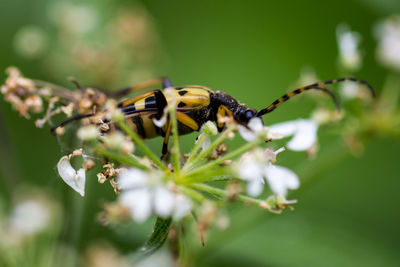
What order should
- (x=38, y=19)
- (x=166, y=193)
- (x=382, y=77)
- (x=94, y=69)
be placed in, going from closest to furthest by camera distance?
(x=166, y=193) → (x=94, y=69) → (x=38, y=19) → (x=382, y=77)

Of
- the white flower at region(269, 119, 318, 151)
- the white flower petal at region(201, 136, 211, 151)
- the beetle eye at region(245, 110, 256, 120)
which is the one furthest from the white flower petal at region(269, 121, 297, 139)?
the white flower petal at region(201, 136, 211, 151)

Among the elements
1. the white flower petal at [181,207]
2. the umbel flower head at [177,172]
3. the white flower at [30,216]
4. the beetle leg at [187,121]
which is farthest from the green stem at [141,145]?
the white flower at [30,216]

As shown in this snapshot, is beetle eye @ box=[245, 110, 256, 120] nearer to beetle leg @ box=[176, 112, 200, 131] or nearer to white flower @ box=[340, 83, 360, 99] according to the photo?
beetle leg @ box=[176, 112, 200, 131]

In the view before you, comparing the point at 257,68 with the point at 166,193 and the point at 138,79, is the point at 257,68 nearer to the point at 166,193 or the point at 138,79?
the point at 138,79

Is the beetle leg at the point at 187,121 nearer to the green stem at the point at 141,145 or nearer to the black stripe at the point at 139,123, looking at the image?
the black stripe at the point at 139,123

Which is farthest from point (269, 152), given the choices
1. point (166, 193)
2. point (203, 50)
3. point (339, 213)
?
point (203, 50)

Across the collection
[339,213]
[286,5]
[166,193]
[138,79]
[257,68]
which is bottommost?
[166,193]

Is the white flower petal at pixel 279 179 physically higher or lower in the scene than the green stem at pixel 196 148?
lower

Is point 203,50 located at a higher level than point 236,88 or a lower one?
higher
